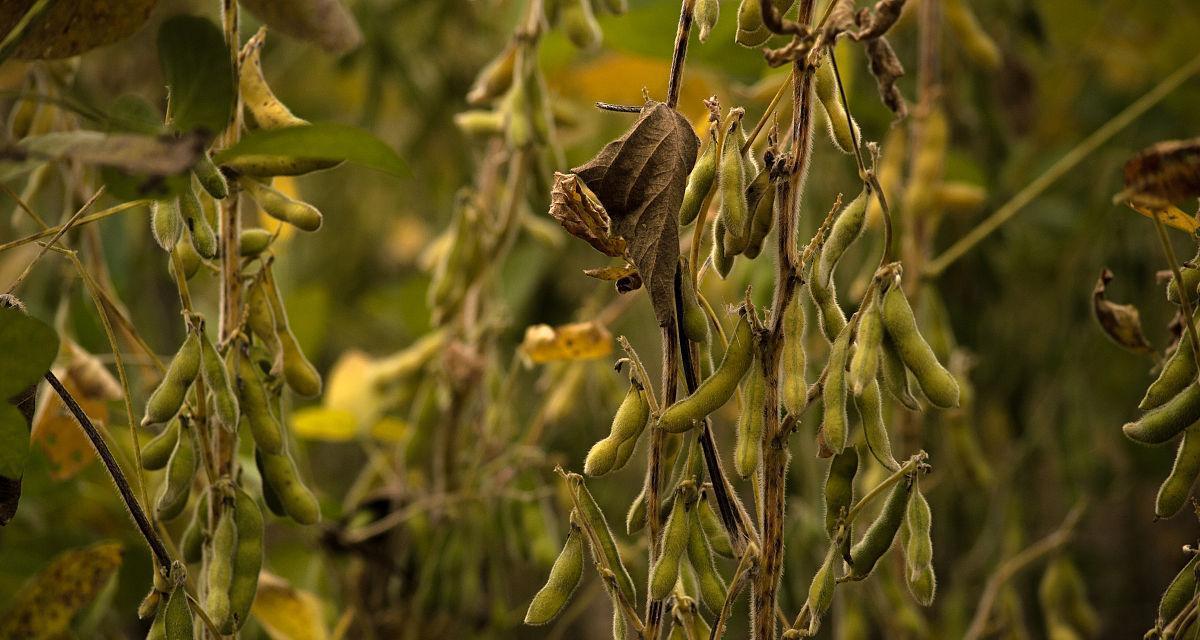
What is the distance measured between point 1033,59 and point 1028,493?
669 mm

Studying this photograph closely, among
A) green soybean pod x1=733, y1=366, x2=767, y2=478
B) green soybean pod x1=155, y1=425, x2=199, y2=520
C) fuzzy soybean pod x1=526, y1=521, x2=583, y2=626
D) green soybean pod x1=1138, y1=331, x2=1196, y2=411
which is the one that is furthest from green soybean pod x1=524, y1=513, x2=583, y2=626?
green soybean pod x1=1138, y1=331, x2=1196, y2=411

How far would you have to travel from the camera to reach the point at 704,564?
0.56 metres

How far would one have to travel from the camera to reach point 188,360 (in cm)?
57

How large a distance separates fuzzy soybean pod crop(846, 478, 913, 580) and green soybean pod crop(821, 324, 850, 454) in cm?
5

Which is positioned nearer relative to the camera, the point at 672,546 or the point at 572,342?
the point at 672,546

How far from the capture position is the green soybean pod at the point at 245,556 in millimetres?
597

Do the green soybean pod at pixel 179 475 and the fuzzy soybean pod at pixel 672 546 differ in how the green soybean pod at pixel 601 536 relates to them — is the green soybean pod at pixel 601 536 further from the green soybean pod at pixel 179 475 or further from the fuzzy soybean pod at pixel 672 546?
the green soybean pod at pixel 179 475

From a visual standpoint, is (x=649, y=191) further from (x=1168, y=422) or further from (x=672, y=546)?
(x=1168, y=422)

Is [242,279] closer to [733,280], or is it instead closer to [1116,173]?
[733,280]

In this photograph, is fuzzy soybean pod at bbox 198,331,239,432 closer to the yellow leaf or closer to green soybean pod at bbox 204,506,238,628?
green soybean pod at bbox 204,506,238,628

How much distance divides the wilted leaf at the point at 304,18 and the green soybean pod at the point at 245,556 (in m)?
0.27

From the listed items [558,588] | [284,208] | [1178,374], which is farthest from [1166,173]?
[284,208]

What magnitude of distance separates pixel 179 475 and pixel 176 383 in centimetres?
6

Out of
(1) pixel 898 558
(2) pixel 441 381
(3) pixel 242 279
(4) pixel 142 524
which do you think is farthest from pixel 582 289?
(4) pixel 142 524
